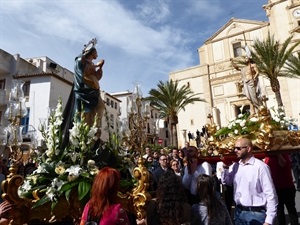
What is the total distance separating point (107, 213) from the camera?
6.83ft

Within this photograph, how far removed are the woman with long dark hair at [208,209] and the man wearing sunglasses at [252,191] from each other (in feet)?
1.44

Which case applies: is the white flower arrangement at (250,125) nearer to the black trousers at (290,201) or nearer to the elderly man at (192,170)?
the elderly man at (192,170)

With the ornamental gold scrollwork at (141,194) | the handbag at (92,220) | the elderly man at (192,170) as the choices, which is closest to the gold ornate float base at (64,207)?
the ornamental gold scrollwork at (141,194)

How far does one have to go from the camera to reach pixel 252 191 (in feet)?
10.1

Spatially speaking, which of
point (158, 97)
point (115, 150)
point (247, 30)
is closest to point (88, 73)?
point (115, 150)

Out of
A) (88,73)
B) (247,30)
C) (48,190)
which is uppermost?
(247,30)

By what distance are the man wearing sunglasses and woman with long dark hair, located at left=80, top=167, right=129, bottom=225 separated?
5.50ft

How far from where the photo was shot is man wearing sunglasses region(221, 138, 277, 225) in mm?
2941

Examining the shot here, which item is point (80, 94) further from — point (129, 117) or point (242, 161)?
point (242, 161)

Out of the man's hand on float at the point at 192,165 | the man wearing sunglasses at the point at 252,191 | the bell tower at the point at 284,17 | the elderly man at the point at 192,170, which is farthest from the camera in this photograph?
the bell tower at the point at 284,17

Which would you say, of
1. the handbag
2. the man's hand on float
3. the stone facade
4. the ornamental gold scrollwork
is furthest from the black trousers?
the stone facade

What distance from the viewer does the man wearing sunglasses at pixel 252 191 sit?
2.94 m

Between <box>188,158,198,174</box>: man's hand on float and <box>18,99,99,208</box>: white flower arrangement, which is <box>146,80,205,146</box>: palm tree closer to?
<box>188,158,198,174</box>: man's hand on float

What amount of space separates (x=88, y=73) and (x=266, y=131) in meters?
3.14
